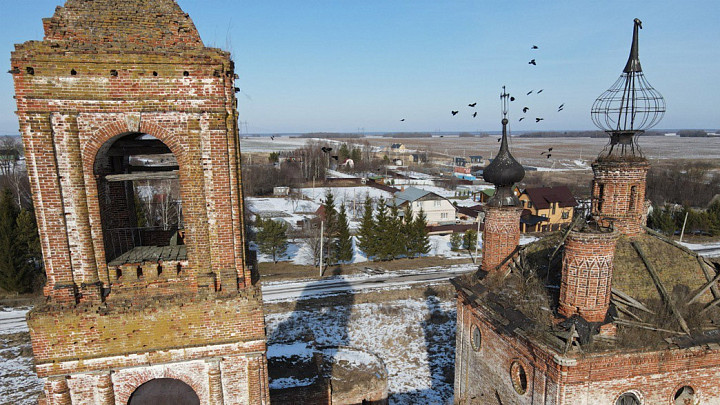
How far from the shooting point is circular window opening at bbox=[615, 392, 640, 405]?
8242 millimetres

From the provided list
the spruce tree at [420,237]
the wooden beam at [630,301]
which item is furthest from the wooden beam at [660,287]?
the spruce tree at [420,237]

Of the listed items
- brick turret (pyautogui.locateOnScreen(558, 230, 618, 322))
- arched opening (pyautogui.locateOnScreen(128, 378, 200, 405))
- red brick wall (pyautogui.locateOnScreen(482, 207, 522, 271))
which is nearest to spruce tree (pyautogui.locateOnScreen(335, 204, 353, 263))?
red brick wall (pyautogui.locateOnScreen(482, 207, 522, 271))

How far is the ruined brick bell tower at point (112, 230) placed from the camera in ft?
20.2

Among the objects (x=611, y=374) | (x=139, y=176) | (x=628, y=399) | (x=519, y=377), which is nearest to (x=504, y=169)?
(x=519, y=377)

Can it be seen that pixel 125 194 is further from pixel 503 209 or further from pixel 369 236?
pixel 369 236

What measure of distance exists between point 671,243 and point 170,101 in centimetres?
1201

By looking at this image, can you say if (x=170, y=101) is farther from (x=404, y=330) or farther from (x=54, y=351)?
(x=404, y=330)

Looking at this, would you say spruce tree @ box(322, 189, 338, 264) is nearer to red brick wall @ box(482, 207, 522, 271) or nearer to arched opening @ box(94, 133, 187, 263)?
red brick wall @ box(482, 207, 522, 271)

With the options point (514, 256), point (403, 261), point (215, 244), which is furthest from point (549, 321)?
point (403, 261)

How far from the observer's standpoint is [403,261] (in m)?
32.8

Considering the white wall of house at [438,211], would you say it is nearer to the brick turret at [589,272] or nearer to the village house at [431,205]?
the village house at [431,205]

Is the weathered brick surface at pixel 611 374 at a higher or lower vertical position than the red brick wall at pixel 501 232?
lower

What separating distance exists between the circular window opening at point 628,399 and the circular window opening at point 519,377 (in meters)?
1.78

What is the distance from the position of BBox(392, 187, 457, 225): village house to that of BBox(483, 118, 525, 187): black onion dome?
30.6 m
